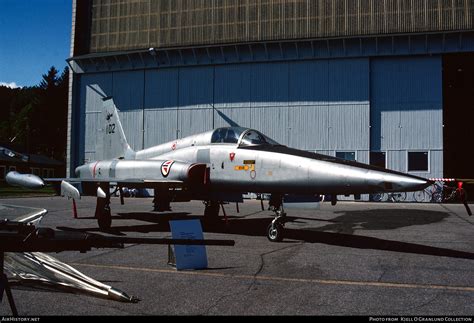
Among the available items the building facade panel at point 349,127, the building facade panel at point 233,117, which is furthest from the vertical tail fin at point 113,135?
the building facade panel at point 349,127

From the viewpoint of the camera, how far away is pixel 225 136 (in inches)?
444

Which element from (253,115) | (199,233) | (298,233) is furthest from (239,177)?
(253,115)

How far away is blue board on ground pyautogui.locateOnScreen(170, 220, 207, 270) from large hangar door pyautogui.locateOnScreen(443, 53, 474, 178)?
2905 cm

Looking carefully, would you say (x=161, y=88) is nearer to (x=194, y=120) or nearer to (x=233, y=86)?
(x=194, y=120)

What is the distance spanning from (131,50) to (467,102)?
30.1 metres

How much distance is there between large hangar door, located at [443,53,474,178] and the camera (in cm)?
3153

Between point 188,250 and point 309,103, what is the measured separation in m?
25.6

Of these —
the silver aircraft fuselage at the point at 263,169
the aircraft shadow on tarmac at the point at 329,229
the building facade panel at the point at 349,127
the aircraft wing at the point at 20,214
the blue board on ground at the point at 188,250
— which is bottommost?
the aircraft shadow on tarmac at the point at 329,229

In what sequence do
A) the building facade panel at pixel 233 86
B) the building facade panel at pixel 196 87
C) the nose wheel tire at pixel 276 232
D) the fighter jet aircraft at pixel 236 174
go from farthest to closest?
the building facade panel at pixel 196 87
the building facade panel at pixel 233 86
the nose wheel tire at pixel 276 232
the fighter jet aircraft at pixel 236 174

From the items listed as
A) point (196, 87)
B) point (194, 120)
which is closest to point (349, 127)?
point (194, 120)

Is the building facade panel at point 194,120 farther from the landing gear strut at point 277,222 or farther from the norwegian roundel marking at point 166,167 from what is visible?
the landing gear strut at point 277,222

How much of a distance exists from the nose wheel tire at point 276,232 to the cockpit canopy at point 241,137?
225cm

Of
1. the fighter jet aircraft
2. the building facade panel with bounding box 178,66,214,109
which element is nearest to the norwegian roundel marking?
the fighter jet aircraft

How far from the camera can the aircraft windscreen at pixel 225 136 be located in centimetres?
1101
